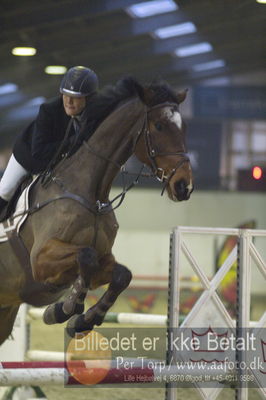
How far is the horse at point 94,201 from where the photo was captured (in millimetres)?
3174

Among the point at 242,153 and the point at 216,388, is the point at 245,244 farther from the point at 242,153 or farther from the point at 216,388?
the point at 242,153

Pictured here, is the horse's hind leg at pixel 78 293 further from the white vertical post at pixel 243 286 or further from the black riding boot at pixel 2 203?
the white vertical post at pixel 243 286

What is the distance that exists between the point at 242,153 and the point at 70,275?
288 inches

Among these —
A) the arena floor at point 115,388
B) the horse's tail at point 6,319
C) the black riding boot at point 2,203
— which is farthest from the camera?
the arena floor at point 115,388

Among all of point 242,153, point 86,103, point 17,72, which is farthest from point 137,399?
point 242,153

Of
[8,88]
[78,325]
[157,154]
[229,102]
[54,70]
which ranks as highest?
[54,70]

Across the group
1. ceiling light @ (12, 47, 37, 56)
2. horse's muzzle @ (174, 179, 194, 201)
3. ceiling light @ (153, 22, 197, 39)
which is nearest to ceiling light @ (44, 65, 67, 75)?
ceiling light @ (12, 47, 37, 56)

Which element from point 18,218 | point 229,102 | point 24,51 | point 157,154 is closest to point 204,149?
point 229,102

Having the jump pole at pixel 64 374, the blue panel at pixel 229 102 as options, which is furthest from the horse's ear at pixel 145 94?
the blue panel at pixel 229 102

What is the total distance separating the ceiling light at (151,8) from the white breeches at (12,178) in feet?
15.4

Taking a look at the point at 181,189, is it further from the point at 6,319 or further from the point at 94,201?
the point at 6,319

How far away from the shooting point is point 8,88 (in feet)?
30.6

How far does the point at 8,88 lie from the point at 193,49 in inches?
91.6

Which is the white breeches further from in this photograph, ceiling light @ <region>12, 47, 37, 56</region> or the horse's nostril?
ceiling light @ <region>12, 47, 37, 56</region>
